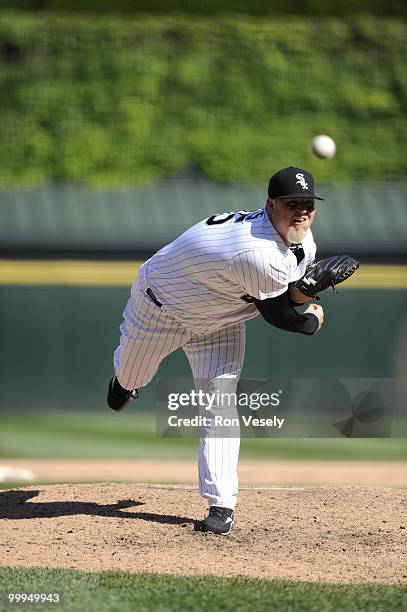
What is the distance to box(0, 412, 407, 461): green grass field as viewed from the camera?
27.8 ft

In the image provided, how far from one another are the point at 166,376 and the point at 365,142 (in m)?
5.08

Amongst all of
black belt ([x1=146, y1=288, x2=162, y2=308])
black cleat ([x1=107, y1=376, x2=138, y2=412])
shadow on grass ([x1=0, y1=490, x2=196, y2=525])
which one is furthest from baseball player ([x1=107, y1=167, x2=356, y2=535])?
shadow on grass ([x1=0, y1=490, x2=196, y2=525])

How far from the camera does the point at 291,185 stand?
3.77 meters

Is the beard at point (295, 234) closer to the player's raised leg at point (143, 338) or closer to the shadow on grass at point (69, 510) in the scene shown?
the player's raised leg at point (143, 338)

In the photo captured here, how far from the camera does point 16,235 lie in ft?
36.4

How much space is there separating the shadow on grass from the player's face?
4.61 ft

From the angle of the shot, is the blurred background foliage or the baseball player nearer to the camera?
the baseball player

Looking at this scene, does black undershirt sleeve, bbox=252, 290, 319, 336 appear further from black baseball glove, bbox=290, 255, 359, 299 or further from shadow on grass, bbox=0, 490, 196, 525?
shadow on grass, bbox=0, 490, 196, 525

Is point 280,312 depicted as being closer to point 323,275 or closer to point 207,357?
point 323,275

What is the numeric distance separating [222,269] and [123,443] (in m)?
5.45

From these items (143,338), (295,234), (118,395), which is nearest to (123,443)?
(118,395)

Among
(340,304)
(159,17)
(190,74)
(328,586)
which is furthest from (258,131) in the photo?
(328,586)

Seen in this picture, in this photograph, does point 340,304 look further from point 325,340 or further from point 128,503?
point 128,503

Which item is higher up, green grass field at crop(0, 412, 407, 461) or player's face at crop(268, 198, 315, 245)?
player's face at crop(268, 198, 315, 245)
